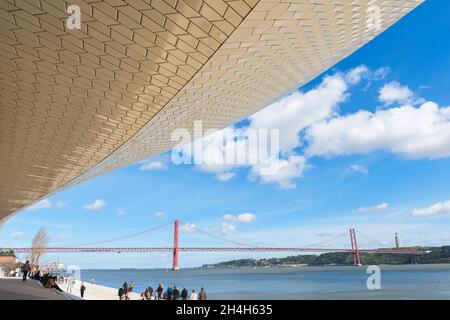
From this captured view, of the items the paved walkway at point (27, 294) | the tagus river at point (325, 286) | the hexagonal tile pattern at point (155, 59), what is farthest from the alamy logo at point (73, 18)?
the tagus river at point (325, 286)

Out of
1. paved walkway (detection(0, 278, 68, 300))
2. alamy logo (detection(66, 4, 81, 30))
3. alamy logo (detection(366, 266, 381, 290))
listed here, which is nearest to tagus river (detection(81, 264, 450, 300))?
alamy logo (detection(366, 266, 381, 290))

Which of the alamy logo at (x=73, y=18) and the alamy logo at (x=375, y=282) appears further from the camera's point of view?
the alamy logo at (x=375, y=282)

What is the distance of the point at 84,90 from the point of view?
844cm

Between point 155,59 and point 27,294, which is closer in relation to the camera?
point 155,59

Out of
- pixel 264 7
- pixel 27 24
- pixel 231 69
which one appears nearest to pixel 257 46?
pixel 231 69

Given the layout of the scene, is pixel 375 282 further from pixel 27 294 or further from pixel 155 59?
pixel 155 59

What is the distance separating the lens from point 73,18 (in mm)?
5664

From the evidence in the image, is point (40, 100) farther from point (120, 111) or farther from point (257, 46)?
point (257, 46)

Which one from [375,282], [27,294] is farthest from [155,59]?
[375,282]

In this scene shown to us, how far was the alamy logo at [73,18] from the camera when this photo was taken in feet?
17.8

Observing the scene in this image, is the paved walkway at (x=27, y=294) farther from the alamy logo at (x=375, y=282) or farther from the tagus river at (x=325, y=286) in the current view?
the alamy logo at (x=375, y=282)
